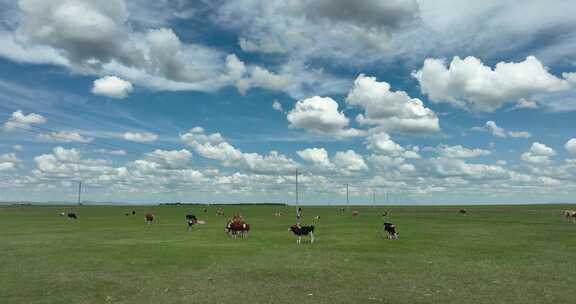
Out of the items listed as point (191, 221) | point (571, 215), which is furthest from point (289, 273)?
point (571, 215)

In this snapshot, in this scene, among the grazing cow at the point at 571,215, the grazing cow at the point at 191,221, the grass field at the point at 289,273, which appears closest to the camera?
the grass field at the point at 289,273

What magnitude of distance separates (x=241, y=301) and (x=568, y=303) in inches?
433

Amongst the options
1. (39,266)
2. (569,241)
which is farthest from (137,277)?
(569,241)

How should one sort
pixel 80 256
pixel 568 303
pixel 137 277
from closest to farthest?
pixel 568 303 → pixel 137 277 → pixel 80 256

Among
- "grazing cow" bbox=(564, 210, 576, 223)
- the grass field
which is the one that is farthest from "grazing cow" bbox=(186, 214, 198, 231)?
"grazing cow" bbox=(564, 210, 576, 223)

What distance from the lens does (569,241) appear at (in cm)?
3472

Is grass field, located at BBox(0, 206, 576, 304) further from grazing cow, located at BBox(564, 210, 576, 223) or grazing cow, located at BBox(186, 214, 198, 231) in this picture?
grazing cow, located at BBox(564, 210, 576, 223)

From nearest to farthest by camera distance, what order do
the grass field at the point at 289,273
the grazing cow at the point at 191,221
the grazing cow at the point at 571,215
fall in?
1. the grass field at the point at 289,273
2. the grazing cow at the point at 191,221
3. the grazing cow at the point at 571,215

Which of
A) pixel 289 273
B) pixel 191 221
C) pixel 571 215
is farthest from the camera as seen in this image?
pixel 571 215

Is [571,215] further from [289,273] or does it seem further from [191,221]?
[289,273]

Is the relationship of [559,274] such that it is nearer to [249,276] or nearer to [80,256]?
[249,276]

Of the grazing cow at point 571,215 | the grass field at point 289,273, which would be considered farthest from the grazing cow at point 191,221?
the grazing cow at point 571,215

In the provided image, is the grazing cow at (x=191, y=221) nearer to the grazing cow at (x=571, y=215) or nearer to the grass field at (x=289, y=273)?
the grass field at (x=289, y=273)

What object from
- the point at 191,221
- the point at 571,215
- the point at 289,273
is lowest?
the point at 289,273
